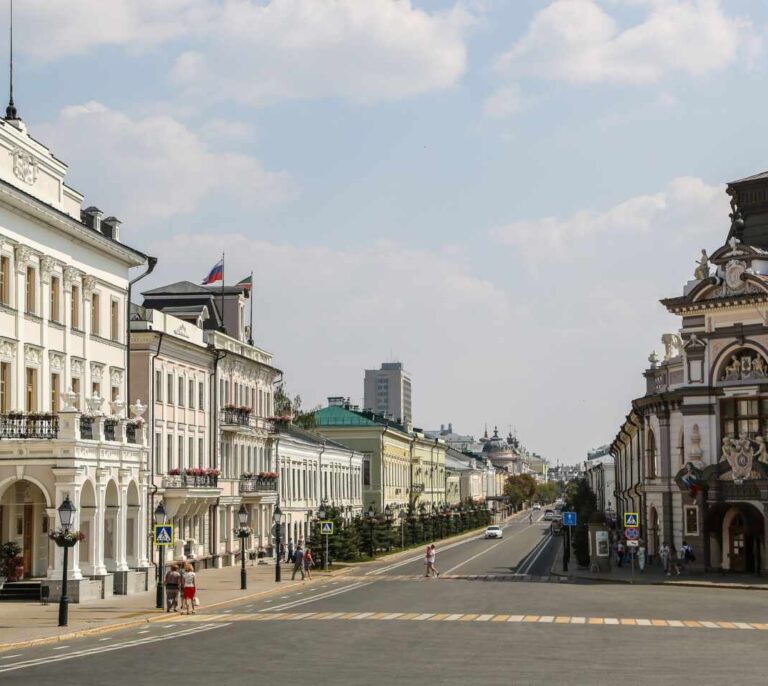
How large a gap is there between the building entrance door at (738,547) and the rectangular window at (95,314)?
31490 millimetres

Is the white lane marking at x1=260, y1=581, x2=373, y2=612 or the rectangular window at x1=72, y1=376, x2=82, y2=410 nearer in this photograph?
the white lane marking at x1=260, y1=581, x2=373, y2=612

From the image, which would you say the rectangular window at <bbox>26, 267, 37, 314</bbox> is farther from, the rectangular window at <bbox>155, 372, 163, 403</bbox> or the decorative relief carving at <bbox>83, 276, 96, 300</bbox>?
the rectangular window at <bbox>155, 372, 163, 403</bbox>

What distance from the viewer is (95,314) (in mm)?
53750

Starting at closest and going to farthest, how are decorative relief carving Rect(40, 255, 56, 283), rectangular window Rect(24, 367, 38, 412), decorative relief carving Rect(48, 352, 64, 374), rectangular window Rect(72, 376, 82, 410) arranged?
rectangular window Rect(24, 367, 38, 412) < decorative relief carving Rect(40, 255, 56, 283) < decorative relief carving Rect(48, 352, 64, 374) < rectangular window Rect(72, 376, 82, 410)

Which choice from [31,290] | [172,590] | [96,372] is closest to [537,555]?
[96,372]

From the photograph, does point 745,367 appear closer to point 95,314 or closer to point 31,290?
point 95,314

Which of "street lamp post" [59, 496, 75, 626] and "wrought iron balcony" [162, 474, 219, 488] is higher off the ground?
"wrought iron balcony" [162, 474, 219, 488]

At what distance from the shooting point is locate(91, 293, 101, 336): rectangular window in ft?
Result: 175

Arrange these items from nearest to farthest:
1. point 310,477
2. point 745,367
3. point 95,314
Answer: point 95,314
point 745,367
point 310,477

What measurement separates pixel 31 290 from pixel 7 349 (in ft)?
9.86

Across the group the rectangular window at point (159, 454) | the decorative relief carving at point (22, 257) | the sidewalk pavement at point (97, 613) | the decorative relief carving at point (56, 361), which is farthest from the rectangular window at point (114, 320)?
the sidewalk pavement at point (97, 613)

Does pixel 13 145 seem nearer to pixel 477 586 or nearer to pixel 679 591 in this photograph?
pixel 477 586

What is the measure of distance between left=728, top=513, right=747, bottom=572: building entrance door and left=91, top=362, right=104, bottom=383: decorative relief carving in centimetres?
3089

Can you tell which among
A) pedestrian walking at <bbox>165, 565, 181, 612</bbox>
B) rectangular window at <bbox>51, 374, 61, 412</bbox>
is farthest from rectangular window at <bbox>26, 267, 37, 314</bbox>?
pedestrian walking at <bbox>165, 565, 181, 612</bbox>
